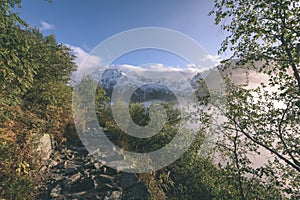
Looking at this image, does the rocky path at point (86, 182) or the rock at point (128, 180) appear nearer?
the rocky path at point (86, 182)

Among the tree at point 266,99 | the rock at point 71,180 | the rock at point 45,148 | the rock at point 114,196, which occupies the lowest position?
the rock at point 114,196

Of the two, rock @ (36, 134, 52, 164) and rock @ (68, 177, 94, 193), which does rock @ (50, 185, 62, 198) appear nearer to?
rock @ (68, 177, 94, 193)

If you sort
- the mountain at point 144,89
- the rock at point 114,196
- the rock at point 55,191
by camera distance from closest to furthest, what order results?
the rock at point 55,191 → the rock at point 114,196 → the mountain at point 144,89

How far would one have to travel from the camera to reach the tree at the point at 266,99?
8.97ft

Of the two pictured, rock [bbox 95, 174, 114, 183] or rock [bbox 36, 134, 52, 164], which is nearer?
rock [bbox 95, 174, 114, 183]

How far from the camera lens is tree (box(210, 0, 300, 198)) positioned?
273 centimetres

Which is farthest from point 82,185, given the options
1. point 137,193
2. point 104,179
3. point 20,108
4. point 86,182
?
point 20,108

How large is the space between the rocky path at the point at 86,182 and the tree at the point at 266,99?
123 inches

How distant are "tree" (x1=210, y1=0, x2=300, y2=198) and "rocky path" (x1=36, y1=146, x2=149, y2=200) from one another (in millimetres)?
3115

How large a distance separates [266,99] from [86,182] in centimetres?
530

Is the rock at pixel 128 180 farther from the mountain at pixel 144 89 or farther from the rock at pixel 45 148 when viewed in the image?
the mountain at pixel 144 89

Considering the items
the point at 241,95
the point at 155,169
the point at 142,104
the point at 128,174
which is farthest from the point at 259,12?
the point at 142,104

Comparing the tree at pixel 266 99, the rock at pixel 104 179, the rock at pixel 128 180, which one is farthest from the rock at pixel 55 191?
the tree at pixel 266 99

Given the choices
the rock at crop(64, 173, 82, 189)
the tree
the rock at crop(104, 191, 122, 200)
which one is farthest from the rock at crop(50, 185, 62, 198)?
the tree
